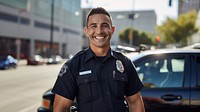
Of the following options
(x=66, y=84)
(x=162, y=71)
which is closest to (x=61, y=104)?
(x=66, y=84)

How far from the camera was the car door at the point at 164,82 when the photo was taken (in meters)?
4.13

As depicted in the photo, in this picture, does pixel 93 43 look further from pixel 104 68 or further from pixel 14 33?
pixel 14 33

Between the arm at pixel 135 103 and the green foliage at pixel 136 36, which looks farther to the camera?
the green foliage at pixel 136 36

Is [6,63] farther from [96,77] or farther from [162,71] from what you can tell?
[96,77]

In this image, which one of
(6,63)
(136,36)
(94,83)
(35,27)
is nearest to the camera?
(94,83)

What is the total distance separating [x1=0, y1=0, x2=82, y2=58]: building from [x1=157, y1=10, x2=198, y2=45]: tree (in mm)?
12476

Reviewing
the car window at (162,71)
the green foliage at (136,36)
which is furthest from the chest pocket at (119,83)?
the green foliage at (136,36)

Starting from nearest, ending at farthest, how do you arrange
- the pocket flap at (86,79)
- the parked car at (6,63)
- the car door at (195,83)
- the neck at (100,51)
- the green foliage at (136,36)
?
the pocket flap at (86,79), the neck at (100,51), the car door at (195,83), the parked car at (6,63), the green foliage at (136,36)

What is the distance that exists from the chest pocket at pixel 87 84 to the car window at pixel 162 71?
2.05 meters

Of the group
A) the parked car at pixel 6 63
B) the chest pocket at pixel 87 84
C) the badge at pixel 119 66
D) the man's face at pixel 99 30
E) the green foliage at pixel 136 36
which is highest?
the man's face at pixel 99 30

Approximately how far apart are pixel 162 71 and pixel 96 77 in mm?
2298

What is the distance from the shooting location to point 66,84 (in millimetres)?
2457

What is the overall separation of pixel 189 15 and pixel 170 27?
10.0 ft

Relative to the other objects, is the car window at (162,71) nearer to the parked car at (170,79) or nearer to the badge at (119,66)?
the parked car at (170,79)
